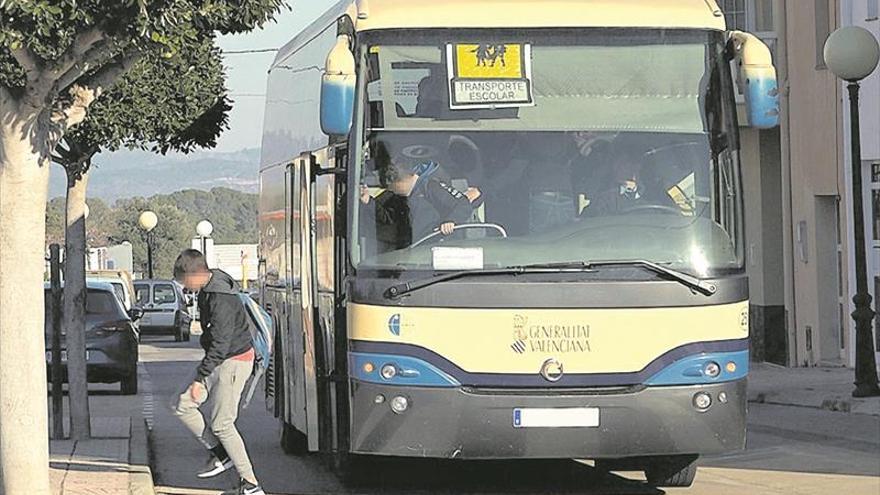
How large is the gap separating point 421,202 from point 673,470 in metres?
2.92

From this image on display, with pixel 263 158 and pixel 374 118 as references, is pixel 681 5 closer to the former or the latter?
pixel 374 118

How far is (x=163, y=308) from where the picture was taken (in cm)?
5425

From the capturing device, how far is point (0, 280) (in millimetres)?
11562

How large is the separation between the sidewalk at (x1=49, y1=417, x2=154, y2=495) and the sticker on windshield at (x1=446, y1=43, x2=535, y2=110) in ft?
11.7

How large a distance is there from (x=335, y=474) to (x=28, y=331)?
3.62 metres

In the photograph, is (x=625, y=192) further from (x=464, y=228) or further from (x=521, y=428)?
(x=521, y=428)

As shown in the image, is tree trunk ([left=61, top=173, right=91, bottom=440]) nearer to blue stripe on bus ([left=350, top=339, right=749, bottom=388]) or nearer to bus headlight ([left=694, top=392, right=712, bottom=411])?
blue stripe on bus ([left=350, top=339, right=749, bottom=388])

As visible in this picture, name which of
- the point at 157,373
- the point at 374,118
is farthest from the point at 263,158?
the point at 157,373

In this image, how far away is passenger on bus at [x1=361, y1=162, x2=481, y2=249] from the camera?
11.8 m

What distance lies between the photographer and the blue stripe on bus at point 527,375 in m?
11.7

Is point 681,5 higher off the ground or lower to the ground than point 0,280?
higher

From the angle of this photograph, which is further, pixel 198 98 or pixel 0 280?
pixel 198 98

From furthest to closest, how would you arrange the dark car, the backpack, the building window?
the building window, the dark car, the backpack

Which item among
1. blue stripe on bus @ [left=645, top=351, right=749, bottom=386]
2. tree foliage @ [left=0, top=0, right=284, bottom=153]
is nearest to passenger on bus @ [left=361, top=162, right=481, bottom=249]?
tree foliage @ [left=0, top=0, right=284, bottom=153]
